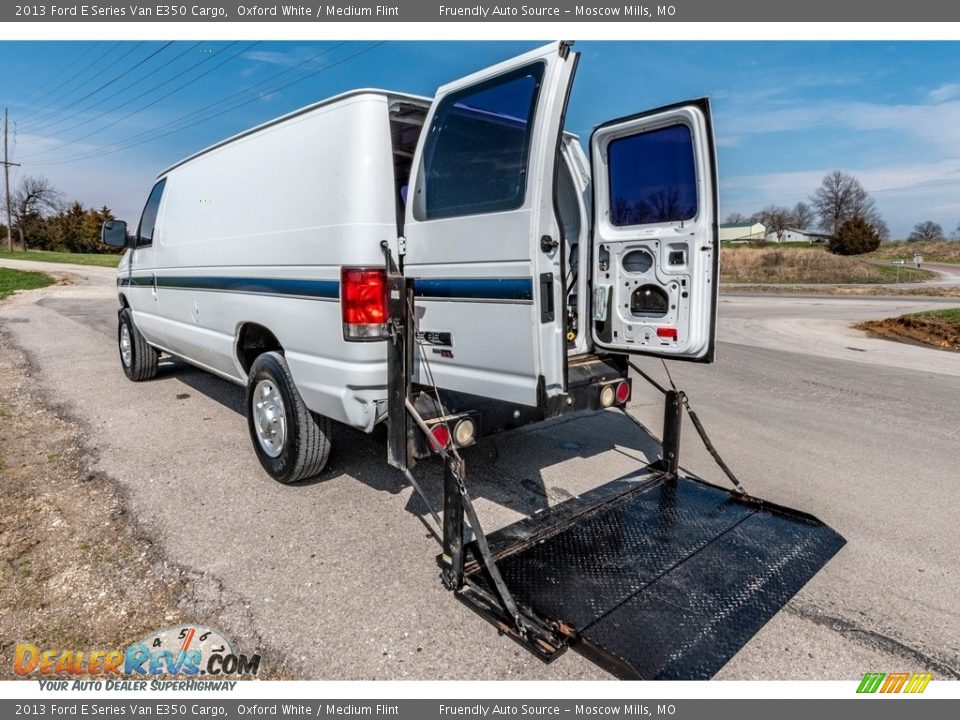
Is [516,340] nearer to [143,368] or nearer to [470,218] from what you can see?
[470,218]

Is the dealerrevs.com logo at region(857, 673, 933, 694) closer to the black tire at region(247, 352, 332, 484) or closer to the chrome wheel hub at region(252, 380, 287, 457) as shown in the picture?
the black tire at region(247, 352, 332, 484)

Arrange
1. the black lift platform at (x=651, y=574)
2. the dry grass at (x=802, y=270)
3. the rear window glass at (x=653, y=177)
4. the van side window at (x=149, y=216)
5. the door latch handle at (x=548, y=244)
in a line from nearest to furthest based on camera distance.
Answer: the black lift platform at (x=651, y=574)
the door latch handle at (x=548, y=244)
the rear window glass at (x=653, y=177)
the van side window at (x=149, y=216)
the dry grass at (x=802, y=270)

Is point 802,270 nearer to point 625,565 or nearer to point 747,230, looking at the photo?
point 625,565

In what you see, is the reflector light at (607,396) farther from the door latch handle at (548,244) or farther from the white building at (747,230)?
the white building at (747,230)

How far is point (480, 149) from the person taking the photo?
310 cm

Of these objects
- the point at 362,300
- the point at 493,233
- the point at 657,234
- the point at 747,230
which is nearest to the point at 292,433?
the point at 362,300

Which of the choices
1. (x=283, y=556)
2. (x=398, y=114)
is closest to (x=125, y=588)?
(x=283, y=556)

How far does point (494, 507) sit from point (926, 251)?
73215 mm

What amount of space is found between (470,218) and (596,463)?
252 cm

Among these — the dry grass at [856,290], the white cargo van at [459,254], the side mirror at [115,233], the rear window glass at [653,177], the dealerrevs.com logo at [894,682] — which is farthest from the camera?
the dry grass at [856,290]

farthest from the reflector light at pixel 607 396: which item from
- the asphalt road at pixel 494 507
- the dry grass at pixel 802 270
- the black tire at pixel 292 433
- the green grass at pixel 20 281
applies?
the dry grass at pixel 802 270

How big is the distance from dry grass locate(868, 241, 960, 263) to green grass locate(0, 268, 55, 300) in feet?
189

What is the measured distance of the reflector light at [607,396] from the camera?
12.7 ft

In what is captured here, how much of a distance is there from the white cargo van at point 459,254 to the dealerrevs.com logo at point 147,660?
1.29 metres
